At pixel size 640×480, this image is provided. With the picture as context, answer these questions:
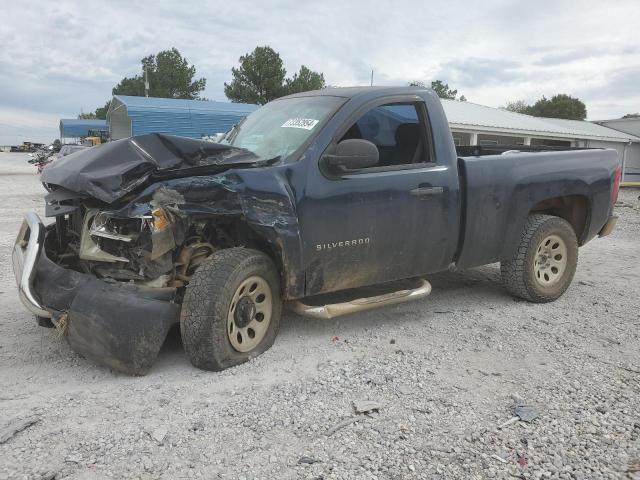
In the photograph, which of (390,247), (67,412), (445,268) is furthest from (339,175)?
(67,412)

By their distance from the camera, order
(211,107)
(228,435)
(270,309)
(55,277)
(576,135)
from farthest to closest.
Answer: (576,135)
(211,107)
(270,309)
(55,277)
(228,435)

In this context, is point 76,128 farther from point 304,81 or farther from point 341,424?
point 341,424

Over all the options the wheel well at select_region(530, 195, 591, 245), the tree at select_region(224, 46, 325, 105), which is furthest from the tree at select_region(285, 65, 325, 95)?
the wheel well at select_region(530, 195, 591, 245)

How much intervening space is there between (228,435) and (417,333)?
2052 millimetres

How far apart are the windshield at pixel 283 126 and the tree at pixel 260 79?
3850 centimetres

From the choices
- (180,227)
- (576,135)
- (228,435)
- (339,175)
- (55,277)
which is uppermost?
(576,135)

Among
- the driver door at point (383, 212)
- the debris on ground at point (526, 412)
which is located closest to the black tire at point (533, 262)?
the driver door at point (383, 212)

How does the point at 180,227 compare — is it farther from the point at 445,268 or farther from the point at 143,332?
the point at 445,268

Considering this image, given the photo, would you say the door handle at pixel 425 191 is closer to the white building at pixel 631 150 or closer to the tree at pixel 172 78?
the white building at pixel 631 150

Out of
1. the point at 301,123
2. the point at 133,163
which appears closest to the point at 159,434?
the point at 133,163

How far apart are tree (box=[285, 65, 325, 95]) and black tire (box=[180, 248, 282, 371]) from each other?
4082 cm

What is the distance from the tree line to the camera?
42.2m

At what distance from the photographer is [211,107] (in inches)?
945

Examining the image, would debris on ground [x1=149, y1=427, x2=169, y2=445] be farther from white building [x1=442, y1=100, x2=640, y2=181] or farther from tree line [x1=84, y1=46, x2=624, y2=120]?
tree line [x1=84, y1=46, x2=624, y2=120]
